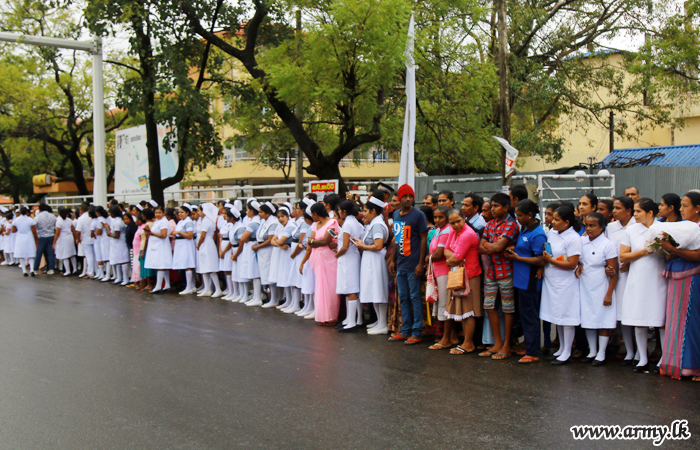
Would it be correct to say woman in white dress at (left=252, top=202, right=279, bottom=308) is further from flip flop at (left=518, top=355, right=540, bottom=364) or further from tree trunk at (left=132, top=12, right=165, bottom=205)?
tree trunk at (left=132, top=12, right=165, bottom=205)

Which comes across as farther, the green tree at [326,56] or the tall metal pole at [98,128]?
the tall metal pole at [98,128]

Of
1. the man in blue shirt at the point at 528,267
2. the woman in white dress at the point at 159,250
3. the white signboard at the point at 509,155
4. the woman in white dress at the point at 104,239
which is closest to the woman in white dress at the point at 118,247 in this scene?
the woman in white dress at the point at 104,239

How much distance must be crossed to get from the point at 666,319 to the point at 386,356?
304 cm

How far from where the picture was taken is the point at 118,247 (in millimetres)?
14836

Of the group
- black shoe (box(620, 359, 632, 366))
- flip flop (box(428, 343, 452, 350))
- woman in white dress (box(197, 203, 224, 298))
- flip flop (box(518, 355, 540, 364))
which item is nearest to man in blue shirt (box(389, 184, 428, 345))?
flip flop (box(428, 343, 452, 350))

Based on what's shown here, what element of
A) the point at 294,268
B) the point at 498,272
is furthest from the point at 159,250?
the point at 498,272

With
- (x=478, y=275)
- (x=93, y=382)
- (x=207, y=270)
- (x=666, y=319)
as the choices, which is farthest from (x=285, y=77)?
(x=666, y=319)

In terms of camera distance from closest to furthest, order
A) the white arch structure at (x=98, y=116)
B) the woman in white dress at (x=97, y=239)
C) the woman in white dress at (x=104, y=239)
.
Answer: the woman in white dress at (x=104, y=239) < the woman in white dress at (x=97, y=239) < the white arch structure at (x=98, y=116)

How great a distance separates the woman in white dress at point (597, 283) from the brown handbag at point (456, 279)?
4.20 feet

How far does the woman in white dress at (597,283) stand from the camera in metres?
6.77

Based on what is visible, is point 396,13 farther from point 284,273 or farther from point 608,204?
point 608,204

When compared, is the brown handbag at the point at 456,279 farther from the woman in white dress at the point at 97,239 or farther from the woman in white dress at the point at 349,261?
the woman in white dress at the point at 97,239

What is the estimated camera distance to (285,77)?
13.3 meters

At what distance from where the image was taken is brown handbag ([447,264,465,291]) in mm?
7293
